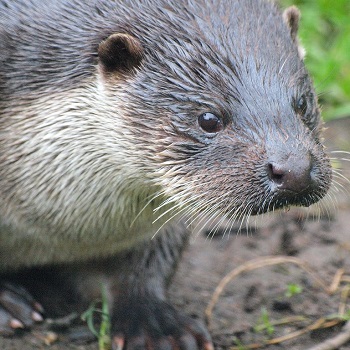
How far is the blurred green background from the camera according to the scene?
5629 millimetres

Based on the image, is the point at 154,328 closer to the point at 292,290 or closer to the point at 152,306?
the point at 152,306

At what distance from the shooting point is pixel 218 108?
3.02 meters

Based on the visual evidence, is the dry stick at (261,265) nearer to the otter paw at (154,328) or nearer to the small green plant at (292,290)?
the small green plant at (292,290)

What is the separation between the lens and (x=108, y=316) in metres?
3.74

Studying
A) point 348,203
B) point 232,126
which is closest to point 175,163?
point 232,126

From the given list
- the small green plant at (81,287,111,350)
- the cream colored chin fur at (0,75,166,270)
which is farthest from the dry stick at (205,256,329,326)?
the cream colored chin fur at (0,75,166,270)

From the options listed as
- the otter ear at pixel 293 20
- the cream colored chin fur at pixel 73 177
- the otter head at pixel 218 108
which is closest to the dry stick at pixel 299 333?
the cream colored chin fur at pixel 73 177

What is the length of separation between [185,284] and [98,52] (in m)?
1.49

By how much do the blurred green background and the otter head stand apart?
2.25 meters

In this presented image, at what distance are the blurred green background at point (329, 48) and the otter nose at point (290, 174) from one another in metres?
2.56

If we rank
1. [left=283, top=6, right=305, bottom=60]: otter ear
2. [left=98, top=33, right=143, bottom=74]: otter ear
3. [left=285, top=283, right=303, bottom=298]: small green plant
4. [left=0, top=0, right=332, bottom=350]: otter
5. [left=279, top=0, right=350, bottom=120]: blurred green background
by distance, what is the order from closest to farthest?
[left=0, top=0, right=332, bottom=350]: otter, [left=98, top=33, right=143, bottom=74]: otter ear, [left=283, top=6, right=305, bottom=60]: otter ear, [left=285, top=283, right=303, bottom=298]: small green plant, [left=279, top=0, right=350, bottom=120]: blurred green background

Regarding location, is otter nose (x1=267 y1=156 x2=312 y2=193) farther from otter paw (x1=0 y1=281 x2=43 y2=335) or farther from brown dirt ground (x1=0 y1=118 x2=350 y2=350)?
otter paw (x1=0 y1=281 x2=43 y2=335)

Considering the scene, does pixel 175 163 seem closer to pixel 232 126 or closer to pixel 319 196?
pixel 232 126

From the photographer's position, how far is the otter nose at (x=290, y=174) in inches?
111
